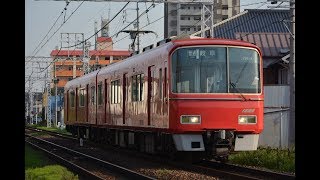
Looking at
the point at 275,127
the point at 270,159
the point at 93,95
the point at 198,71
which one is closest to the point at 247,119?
the point at 270,159

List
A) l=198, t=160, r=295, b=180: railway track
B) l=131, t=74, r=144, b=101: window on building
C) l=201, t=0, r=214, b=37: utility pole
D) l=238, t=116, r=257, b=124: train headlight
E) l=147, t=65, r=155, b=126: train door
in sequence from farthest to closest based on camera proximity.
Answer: l=201, t=0, r=214, b=37: utility pole
l=131, t=74, r=144, b=101: window on building
l=147, t=65, r=155, b=126: train door
l=238, t=116, r=257, b=124: train headlight
l=198, t=160, r=295, b=180: railway track

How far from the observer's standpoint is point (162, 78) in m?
13.1

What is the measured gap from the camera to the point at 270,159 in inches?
529

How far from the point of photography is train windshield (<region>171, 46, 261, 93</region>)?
12367 mm

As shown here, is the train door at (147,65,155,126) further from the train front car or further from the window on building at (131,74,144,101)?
the train front car

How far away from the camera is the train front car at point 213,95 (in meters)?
12.3

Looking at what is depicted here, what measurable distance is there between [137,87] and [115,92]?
3.34 m

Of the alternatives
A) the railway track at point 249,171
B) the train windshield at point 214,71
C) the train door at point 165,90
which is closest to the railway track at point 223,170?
the railway track at point 249,171

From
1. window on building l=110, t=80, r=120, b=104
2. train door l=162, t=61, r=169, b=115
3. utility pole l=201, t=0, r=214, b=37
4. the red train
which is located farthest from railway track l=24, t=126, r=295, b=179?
utility pole l=201, t=0, r=214, b=37

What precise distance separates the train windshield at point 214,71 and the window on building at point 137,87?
9.61 feet

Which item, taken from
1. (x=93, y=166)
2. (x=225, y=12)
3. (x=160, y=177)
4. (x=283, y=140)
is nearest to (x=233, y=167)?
(x=160, y=177)

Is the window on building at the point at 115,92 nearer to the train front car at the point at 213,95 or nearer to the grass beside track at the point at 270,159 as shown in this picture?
the grass beside track at the point at 270,159
